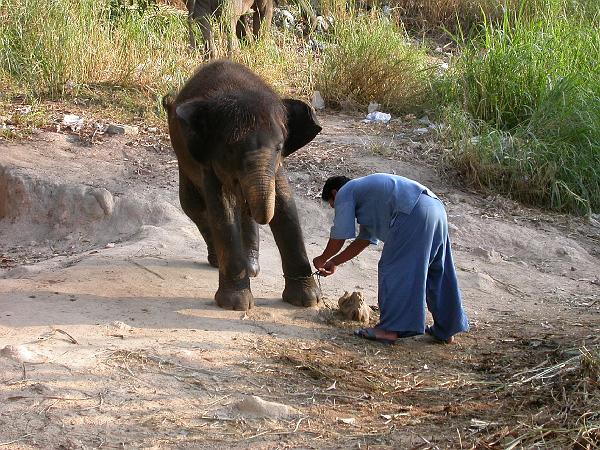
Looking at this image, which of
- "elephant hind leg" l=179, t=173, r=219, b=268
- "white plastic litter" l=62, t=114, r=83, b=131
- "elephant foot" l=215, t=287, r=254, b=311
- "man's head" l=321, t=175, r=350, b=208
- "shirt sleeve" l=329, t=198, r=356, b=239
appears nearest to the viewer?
"shirt sleeve" l=329, t=198, r=356, b=239

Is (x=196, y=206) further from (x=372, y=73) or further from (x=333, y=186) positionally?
(x=372, y=73)

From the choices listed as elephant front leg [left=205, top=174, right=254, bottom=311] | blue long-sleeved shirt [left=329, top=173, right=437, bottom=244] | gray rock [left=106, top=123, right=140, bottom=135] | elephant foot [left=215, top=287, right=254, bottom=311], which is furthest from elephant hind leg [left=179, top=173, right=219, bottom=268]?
gray rock [left=106, top=123, right=140, bottom=135]

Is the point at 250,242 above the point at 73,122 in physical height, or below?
below

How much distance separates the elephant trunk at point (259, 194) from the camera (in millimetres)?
5355

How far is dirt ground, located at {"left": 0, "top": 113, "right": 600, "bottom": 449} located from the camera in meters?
4.20

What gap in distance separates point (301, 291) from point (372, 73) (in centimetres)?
526

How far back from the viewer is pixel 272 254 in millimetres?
7328

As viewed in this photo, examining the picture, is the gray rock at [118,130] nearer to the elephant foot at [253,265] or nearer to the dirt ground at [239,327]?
the dirt ground at [239,327]

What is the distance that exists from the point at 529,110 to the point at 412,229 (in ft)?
16.1

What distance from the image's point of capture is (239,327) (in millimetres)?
5527

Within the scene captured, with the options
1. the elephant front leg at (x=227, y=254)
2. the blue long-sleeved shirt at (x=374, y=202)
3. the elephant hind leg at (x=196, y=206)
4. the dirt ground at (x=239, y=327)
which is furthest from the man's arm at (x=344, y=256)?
the elephant hind leg at (x=196, y=206)

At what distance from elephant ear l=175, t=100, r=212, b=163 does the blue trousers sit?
4.05 ft

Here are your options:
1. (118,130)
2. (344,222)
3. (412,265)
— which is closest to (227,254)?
(344,222)

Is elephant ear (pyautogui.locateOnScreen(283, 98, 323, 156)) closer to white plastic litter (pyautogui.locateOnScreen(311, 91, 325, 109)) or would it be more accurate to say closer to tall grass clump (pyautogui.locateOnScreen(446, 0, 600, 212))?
tall grass clump (pyautogui.locateOnScreen(446, 0, 600, 212))
